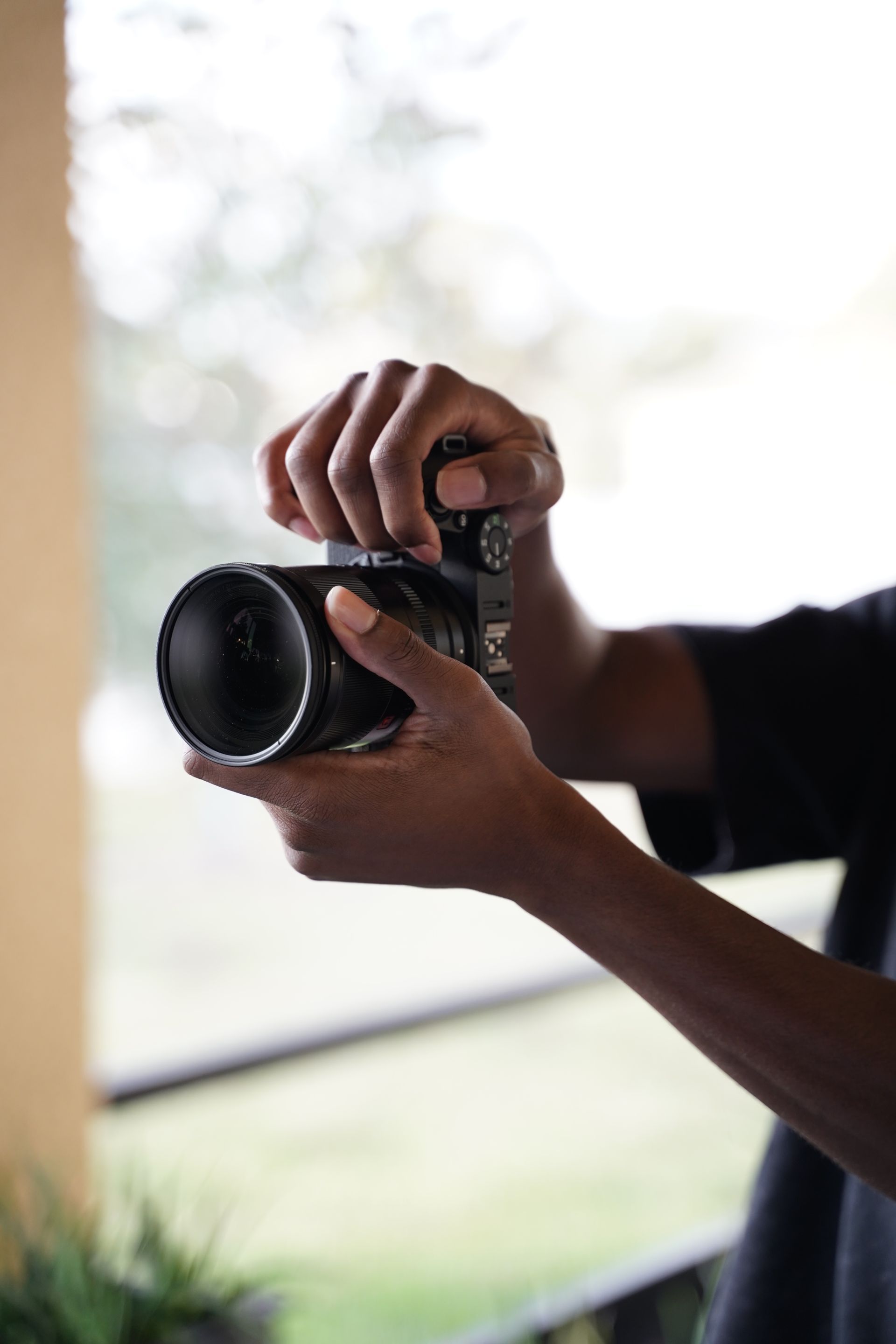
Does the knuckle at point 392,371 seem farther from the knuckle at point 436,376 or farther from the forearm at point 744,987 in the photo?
the forearm at point 744,987

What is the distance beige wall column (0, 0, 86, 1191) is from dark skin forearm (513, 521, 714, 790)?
75 cm

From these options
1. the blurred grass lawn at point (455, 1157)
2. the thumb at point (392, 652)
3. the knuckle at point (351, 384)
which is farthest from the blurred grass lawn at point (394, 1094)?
the thumb at point (392, 652)

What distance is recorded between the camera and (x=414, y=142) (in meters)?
2.29

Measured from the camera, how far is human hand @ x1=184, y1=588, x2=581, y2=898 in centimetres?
60

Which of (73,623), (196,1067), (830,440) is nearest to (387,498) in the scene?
(73,623)

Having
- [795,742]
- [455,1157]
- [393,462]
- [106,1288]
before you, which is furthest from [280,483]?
[455,1157]

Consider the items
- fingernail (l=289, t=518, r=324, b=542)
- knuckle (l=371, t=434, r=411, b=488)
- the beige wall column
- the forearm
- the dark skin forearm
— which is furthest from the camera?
the beige wall column

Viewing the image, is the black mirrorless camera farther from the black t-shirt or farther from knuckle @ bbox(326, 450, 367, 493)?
the black t-shirt

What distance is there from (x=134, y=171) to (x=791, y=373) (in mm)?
1877

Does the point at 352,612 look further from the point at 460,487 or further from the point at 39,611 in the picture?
the point at 39,611

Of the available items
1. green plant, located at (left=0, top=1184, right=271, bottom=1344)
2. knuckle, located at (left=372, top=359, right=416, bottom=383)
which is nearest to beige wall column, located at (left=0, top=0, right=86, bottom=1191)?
green plant, located at (left=0, top=1184, right=271, bottom=1344)

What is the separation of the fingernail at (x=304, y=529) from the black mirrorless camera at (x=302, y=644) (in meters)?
0.08

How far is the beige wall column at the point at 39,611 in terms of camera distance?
131 centimetres

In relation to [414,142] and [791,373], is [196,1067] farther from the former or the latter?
[791,373]
